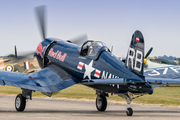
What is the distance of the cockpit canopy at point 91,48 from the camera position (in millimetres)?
12781

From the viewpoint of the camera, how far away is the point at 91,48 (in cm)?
1305

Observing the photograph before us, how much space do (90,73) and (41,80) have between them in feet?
8.98

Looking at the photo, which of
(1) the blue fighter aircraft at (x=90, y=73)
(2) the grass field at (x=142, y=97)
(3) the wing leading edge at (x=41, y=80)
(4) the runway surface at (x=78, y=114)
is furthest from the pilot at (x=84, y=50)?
(2) the grass field at (x=142, y=97)

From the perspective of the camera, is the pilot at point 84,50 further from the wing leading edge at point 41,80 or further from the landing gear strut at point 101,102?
the landing gear strut at point 101,102

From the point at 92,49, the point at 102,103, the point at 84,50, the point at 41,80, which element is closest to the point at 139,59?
the point at 92,49

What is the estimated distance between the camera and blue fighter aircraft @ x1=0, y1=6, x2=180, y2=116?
10.4 metres

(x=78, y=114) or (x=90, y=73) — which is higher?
(x=90, y=73)

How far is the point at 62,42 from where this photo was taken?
16.1 m

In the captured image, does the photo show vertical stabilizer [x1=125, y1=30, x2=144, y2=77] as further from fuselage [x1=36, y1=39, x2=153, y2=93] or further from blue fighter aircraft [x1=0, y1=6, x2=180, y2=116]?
fuselage [x1=36, y1=39, x2=153, y2=93]

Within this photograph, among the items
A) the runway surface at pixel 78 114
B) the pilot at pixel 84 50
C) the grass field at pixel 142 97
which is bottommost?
the grass field at pixel 142 97

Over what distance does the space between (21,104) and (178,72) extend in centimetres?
857

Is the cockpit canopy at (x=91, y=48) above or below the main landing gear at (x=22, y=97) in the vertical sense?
above

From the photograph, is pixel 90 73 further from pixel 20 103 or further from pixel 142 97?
pixel 142 97

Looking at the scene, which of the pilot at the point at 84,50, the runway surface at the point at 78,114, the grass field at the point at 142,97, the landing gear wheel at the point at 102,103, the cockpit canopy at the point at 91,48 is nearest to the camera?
the runway surface at the point at 78,114
